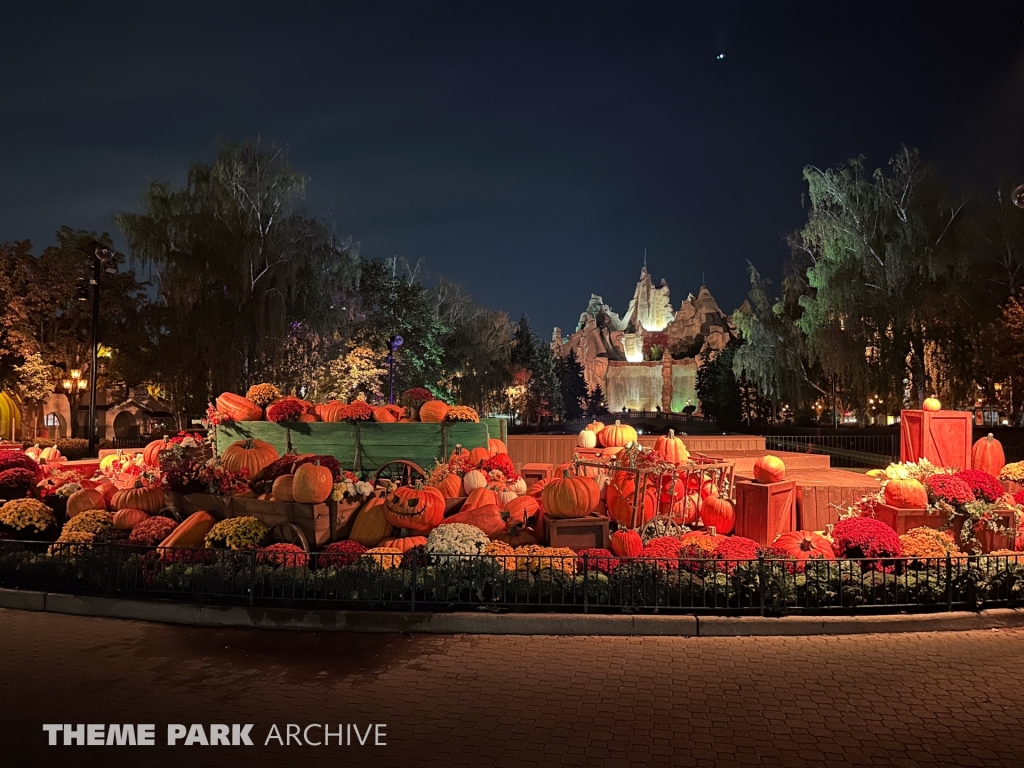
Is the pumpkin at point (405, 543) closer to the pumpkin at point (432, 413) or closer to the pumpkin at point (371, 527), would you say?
the pumpkin at point (371, 527)

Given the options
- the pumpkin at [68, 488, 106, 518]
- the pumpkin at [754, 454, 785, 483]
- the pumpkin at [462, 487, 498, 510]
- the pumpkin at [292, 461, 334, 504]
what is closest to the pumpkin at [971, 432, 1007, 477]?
the pumpkin at [754, 454, 785, 483]

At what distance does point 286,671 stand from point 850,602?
19.1ft

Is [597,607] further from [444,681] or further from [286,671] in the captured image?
[286,671]

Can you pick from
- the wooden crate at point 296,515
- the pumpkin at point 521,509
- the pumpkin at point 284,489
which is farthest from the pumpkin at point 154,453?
the pumpkin at point 521,509

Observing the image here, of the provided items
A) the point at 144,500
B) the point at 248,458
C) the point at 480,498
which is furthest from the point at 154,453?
the point at 480,498

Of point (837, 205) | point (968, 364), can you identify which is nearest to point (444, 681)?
point (968, 364)

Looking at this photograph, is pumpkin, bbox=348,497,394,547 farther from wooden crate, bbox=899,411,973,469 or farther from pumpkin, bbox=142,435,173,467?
wooden crate, bbox=899,411,973,469

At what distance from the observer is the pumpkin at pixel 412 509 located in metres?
9.49

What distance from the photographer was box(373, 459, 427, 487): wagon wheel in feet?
36.6

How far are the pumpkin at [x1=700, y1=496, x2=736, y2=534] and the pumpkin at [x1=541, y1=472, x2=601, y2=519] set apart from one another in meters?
1.95

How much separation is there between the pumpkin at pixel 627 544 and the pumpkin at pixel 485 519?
1525 mm

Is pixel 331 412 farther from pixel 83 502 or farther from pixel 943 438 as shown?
pixel 943 438

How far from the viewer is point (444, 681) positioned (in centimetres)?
616

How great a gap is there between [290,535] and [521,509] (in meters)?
3.04
